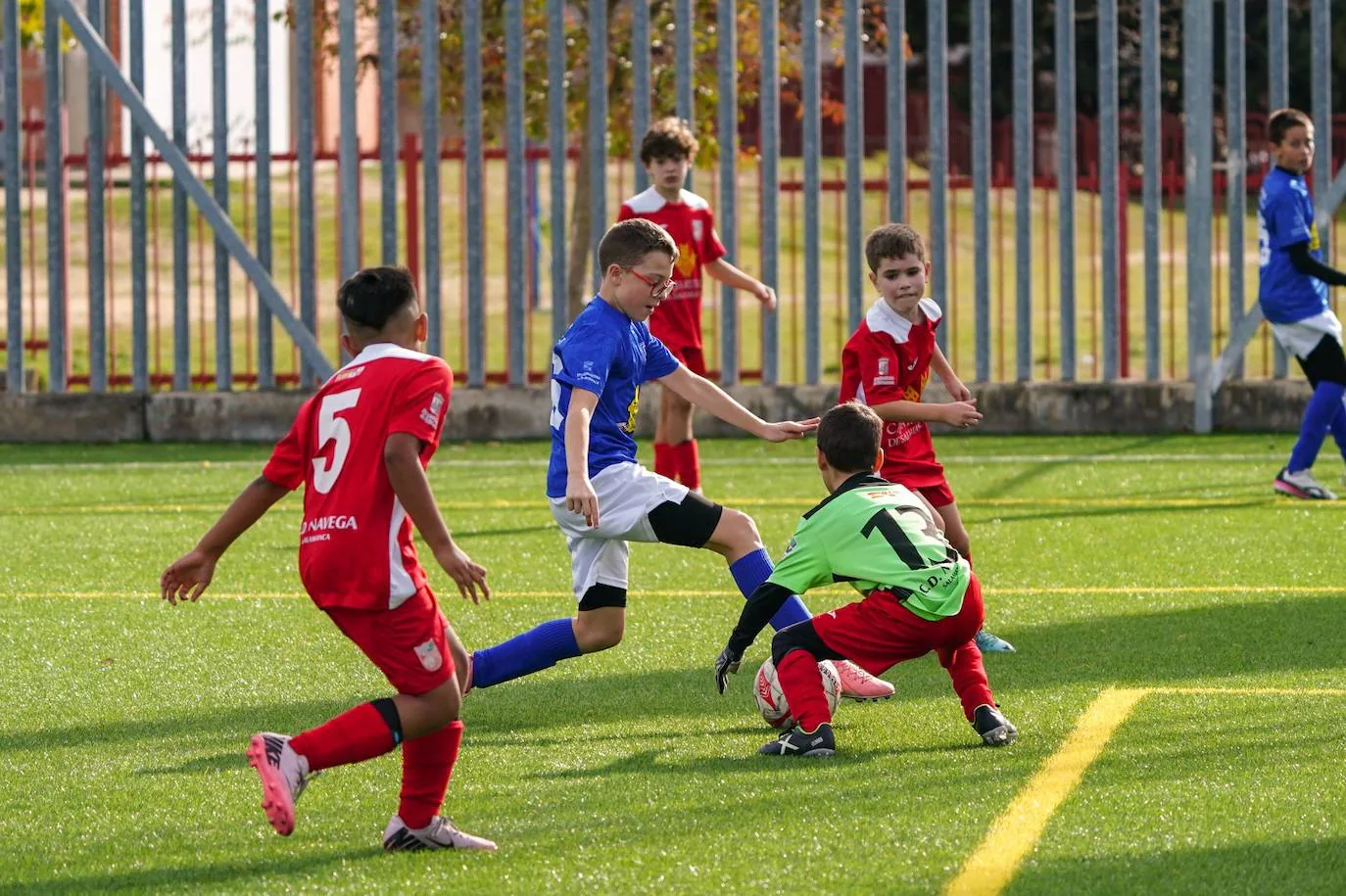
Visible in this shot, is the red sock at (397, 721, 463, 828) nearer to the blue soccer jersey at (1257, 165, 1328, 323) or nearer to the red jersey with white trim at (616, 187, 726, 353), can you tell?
the red jersey with white trim at (616, 187, 726, 353)

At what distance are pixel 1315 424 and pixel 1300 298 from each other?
711 millimetres

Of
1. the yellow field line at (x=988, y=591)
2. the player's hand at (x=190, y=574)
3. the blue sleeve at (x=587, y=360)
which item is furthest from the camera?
the yellow field line at (x=988, y=591)

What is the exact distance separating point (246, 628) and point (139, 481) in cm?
502

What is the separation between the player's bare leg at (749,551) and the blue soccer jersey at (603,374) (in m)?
0.32

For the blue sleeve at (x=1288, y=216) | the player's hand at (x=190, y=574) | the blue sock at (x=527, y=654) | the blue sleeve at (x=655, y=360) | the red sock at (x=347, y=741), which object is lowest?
the blue sock at (x=527, y=654)

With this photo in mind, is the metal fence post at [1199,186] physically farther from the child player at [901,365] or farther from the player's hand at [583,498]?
the player's hand at [583,498]

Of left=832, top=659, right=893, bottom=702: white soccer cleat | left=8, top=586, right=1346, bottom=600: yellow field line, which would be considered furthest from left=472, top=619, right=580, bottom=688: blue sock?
left=8, top=586, right=1346, bottom=600: yellow field line

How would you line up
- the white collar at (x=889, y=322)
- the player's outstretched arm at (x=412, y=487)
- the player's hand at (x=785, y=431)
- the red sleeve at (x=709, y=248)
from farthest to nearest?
1. the red sleeve at (x=709, y=248)
2. the white collar at (x=889, y=322)
3. the player's hand at (x=785, y=431)
4. the player's outstretched arm at (x=412, y=487)

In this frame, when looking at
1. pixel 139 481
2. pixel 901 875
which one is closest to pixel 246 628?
pixel 901 875

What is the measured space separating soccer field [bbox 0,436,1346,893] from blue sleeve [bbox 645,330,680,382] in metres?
0.94

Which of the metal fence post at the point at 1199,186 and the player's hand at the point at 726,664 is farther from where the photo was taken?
the metal fence post at the point at 1199,186

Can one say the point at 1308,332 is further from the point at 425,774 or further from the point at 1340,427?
the point at 425,774

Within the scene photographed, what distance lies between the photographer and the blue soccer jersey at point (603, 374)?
18.8 feet

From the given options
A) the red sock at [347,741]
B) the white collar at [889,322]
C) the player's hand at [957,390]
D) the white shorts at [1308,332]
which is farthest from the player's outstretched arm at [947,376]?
the white shorts at [1308,332]
